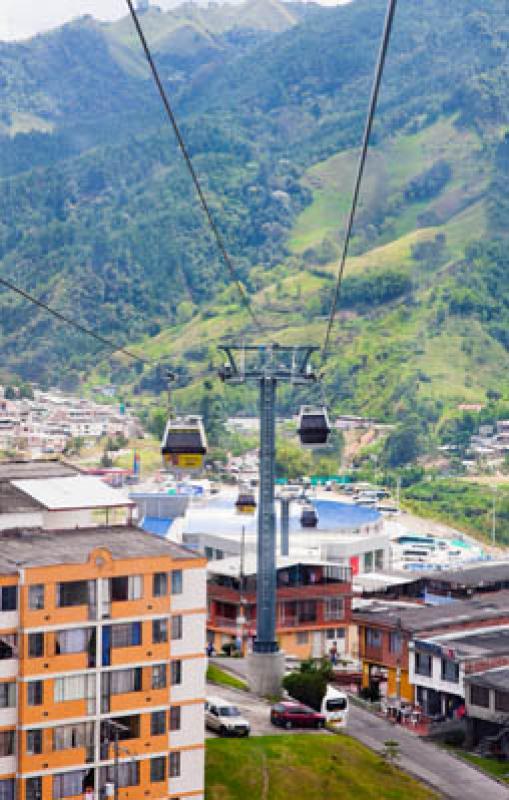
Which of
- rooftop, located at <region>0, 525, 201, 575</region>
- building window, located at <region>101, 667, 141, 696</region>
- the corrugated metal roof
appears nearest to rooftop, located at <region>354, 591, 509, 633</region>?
the corrugated metal roof

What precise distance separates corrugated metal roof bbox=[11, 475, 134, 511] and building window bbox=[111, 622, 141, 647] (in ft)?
7.51

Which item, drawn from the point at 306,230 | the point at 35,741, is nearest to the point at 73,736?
the point at 35,741

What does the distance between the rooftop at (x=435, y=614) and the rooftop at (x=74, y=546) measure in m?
8.77

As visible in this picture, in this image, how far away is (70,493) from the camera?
20.0m

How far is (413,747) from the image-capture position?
23047 millimetres

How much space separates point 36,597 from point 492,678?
9.32 meters

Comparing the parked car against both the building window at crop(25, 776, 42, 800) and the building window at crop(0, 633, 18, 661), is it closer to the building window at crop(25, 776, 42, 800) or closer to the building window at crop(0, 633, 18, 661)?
the building window at crop(25, 776, 42, 800)

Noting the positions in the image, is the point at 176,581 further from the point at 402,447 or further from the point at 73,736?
the point at 402,447

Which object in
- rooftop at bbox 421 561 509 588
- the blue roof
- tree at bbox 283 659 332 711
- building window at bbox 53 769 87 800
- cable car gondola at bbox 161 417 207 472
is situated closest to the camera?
building window at bbox 53 769 87 800

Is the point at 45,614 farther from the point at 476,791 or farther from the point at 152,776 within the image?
the point at 476,791

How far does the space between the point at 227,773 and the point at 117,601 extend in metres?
2.79

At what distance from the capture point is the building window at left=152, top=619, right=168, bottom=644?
17734 mm

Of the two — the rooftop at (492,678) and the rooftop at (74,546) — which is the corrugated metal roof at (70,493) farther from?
the rooftop at (492,678)

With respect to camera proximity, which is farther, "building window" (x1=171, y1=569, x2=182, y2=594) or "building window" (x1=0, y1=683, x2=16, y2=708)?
"building window" (x1=171, y1=569, x2=182, y2=594)
